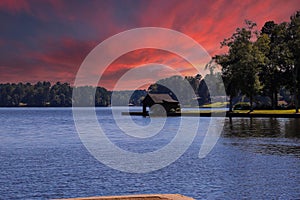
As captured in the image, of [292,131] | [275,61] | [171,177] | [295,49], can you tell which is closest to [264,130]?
[292,131]

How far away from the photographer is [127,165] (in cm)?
2544

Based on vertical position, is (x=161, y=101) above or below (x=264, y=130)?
above

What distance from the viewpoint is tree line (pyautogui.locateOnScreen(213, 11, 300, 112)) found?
91.1m

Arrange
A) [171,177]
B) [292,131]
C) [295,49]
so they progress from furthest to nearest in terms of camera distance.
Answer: [295,49] < [292,131] < [171,177]

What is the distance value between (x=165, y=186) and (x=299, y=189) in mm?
5979

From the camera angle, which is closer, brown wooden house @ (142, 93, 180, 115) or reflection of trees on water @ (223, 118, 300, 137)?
reflection of trees on water @ (223, 118, 300, 137)

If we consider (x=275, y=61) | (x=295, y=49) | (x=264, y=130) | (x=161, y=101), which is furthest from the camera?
(x=161, y=101)

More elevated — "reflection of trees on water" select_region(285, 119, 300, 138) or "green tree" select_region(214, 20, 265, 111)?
"green tree" select_region(214, 20, 265, 111)

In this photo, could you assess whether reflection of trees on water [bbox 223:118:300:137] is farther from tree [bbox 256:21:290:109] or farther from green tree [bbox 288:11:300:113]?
tree [bbox 256:21:290:109]

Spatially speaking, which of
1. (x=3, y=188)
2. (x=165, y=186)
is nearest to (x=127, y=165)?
(x=165, y=186)

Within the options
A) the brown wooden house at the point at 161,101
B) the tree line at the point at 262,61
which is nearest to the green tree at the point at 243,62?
the tree line at the point at 262,61

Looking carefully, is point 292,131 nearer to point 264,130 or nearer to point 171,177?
point 264,130

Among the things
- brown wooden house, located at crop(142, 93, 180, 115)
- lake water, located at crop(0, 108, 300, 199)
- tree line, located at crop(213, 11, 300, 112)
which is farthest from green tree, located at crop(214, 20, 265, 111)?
lake water, located at crop(0, 108, 300, 199)

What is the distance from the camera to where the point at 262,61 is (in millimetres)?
91500
